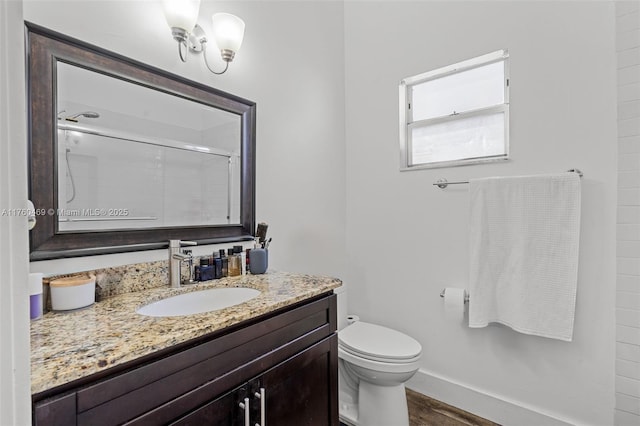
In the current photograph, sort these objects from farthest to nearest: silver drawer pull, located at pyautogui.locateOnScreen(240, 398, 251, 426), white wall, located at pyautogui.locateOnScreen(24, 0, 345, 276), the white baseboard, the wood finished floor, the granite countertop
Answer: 1. the wood finished floor
2. the white baseboard
3. white wall, located at pyautogui.locateOnScreen(24, 0, 345, 276)
4. silver drawer pull, located at pyautogui.locateOnScreen(240, 398, 251, 426)
5. the granite countertop

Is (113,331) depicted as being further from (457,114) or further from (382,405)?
(457,114)

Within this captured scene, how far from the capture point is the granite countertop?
1.90 ft

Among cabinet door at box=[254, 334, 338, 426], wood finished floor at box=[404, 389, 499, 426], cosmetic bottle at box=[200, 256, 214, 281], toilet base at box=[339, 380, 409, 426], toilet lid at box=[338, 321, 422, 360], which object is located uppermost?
cosmetic bottle at box=[200, 256, 214, 281]

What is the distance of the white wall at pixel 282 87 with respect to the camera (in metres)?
1.10

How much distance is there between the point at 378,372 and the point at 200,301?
0.95 m

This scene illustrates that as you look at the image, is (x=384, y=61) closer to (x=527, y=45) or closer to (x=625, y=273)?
(x=527, y=45)

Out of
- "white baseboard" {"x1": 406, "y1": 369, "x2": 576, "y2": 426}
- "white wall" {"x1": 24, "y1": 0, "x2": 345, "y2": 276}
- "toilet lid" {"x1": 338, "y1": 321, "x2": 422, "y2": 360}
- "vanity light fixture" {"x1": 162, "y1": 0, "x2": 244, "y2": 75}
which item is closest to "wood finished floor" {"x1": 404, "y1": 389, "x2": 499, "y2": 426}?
"white baseboard" {"x1": 406, "y1": 369, "x2": 576, "y2": 426}

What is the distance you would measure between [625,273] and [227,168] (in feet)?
6.41

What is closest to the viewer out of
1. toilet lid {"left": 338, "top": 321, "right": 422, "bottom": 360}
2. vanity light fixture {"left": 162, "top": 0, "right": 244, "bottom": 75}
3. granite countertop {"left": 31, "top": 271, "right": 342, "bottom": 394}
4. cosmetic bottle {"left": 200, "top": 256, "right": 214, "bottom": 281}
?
granite countertop {"left": 31, "top": 271, "right": 342, "bottom": 394}

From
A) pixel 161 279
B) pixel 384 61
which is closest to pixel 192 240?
pixel 161 279

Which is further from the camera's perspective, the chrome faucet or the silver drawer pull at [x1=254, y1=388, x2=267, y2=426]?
the chrome faucet

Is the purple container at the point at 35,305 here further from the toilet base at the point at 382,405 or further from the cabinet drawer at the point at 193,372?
the toilet base at the point at 382,405

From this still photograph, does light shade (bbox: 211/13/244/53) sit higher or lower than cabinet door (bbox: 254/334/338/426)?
higher

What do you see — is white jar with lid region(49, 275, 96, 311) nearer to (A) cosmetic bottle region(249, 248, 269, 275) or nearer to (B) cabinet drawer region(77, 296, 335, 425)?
(B) cabinet drawer region(77, 296, 335, 425)
